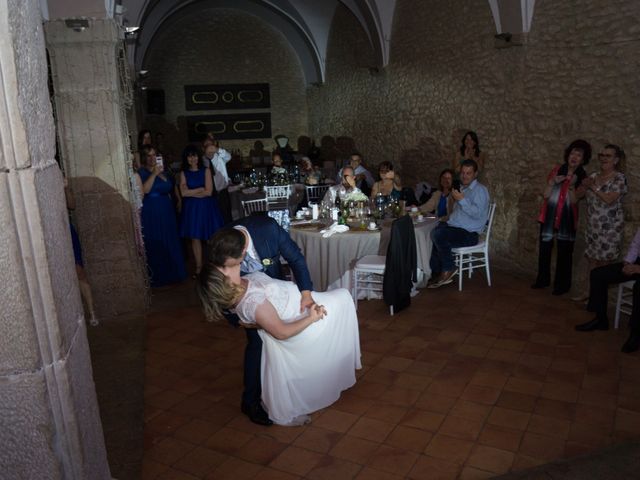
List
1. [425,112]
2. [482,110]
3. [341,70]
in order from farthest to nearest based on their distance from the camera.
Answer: [341,70]
[425,112]
[482,110]

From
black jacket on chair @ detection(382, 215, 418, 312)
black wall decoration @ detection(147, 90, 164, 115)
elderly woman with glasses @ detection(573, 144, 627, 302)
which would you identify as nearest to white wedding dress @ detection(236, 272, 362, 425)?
black jacket on chair @ detection(382, 215, 418, 312)

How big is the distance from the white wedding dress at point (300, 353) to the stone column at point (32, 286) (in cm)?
153

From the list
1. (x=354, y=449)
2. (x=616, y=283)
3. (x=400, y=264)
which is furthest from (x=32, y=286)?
(x=616, y=283)

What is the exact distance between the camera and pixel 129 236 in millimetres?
5270

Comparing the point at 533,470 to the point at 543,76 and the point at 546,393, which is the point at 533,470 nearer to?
the point at 546,393

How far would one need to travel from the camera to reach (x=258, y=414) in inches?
134

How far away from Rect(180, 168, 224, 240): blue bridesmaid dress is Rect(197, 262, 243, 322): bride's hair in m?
3.65

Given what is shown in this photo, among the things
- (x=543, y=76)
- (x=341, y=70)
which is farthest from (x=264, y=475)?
(x=341, y=70)

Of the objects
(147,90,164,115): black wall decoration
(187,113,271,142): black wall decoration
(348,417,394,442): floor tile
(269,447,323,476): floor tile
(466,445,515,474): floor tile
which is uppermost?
(147,90,164,115): black wall decoration

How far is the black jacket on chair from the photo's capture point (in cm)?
483

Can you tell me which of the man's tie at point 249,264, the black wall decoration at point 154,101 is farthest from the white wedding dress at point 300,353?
the black wall decoration at point 154,101

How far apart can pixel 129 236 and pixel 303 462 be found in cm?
317

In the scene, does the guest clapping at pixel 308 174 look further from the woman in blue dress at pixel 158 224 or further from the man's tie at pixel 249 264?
the man's tie at pixel 249 264

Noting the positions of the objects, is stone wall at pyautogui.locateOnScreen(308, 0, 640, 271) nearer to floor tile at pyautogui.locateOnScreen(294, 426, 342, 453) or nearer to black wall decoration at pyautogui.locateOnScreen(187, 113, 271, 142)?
floor tile at pyautogui.locateOnScreen(294, 426, 342, 453)
